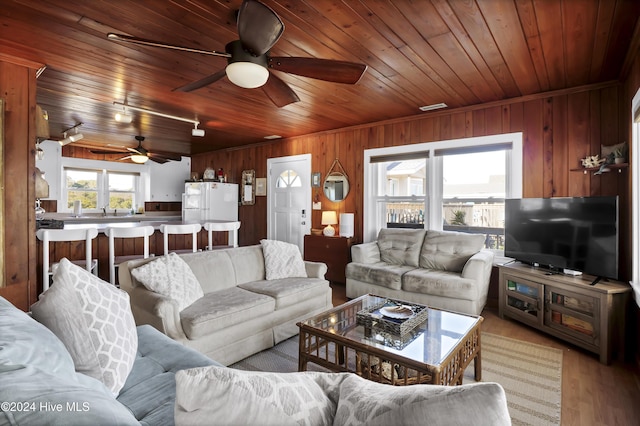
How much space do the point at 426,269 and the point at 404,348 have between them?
86.6 inches

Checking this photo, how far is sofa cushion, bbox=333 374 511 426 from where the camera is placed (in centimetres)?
57

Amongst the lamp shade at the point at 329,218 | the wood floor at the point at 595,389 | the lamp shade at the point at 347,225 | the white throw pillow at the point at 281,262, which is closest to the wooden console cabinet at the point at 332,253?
the lamp shade at the point at 347,225

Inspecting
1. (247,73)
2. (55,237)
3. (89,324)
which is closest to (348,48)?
(247,73)

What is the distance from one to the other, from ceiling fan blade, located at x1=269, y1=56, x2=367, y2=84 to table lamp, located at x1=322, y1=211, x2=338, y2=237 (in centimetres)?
313

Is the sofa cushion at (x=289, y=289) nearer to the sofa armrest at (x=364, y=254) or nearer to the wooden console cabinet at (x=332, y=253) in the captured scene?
the sofa armrest at (x=364, y=254)

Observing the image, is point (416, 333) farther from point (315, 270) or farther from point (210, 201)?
point (210, 201)

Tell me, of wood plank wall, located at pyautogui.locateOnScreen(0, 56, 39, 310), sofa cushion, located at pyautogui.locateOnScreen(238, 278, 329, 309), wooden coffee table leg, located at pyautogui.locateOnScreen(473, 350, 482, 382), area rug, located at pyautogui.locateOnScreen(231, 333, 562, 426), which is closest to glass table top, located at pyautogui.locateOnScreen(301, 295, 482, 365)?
wooden coffee table leg, located at pyautogui.locateOnScreen(473, 350, 482, 382)

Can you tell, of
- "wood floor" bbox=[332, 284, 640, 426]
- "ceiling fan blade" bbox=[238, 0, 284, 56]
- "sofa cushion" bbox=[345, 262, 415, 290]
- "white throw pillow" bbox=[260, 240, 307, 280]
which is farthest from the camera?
"sofa cushion" bbox=[345, 262, 415, 290]

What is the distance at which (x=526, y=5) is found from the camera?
2.10 m

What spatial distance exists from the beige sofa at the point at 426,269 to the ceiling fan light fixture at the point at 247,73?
2.59m

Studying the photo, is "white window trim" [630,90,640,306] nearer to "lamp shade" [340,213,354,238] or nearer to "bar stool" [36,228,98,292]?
"lamp shade" [340,213,354,238]

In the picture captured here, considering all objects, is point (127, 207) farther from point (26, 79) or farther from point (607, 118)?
point (607, 118)

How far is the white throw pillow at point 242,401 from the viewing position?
65cm

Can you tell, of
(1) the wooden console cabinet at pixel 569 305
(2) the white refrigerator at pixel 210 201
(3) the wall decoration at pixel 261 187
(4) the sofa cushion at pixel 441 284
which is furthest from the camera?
(2) the white refrigerator at pixel 210 201
